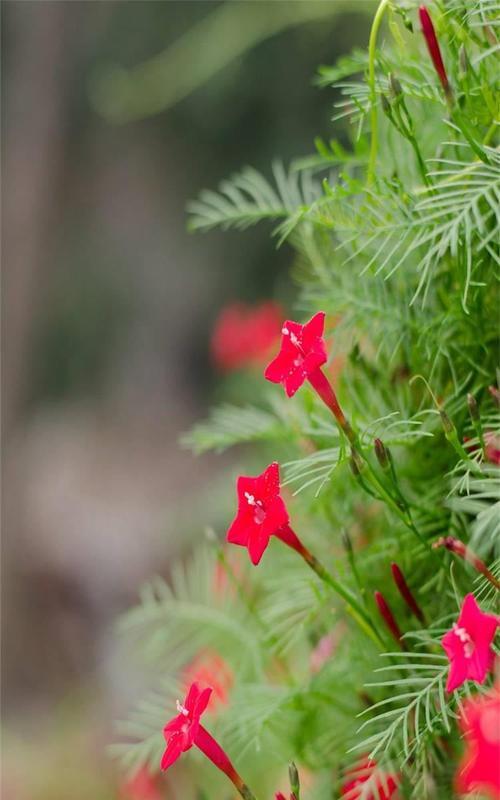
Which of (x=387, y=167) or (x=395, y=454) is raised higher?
(x=387, y=167)

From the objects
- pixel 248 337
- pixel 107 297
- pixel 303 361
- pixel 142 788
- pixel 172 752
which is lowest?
pixel 142 788

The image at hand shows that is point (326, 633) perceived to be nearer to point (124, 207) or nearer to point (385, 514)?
point (385, 514)

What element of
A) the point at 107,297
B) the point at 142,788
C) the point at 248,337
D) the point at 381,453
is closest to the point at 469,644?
the point at 381,453

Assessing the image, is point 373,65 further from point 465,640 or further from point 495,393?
point 465,640

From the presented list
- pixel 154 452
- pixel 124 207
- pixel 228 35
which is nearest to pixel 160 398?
pixel 154 452

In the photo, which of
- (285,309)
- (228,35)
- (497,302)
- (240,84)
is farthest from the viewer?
(240,84)

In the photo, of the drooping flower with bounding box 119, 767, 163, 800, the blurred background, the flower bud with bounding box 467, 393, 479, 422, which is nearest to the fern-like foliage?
the flower bud with bounding box 467, 393, 479, 422
